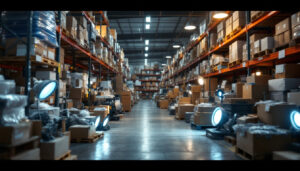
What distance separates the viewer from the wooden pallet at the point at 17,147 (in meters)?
2.14

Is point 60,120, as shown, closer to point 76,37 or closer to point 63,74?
point 63,74

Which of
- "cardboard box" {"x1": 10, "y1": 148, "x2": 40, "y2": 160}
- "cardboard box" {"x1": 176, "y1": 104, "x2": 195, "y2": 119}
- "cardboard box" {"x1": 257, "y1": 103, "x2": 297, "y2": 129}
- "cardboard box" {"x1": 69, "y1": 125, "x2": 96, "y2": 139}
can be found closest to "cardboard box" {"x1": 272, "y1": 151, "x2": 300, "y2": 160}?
"cardboard box" {"x1": 257, "y1": 103, "x2": 297, "y2": 129}

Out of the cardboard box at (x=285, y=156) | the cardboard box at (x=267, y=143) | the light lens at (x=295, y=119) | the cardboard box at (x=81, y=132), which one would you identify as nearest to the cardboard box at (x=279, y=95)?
the light lens at (x=295, y=119)

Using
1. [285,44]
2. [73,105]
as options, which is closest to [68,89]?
[73,105]

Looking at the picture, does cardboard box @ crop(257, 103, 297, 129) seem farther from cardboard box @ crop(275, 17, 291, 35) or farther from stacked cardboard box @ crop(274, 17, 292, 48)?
cardboard box @ crop(275, 17, 291, 35)

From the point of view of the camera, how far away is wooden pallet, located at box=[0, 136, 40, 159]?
2.14m

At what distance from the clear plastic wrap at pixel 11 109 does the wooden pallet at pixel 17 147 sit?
0.87 ft

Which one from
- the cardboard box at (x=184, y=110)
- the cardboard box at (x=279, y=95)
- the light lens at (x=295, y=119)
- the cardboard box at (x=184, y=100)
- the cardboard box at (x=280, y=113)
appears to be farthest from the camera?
the cardboard box at (x=184, y=100)

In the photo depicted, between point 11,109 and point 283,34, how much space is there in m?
5.10

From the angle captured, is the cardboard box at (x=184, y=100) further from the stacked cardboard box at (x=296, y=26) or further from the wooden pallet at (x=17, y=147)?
the wooden pallet at (x=17, y=147)

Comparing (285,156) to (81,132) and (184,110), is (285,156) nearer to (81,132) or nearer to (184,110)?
(81,132)

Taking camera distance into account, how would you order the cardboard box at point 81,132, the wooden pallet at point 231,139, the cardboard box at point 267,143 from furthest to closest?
the cardboard box at point 81,132 → the wooden pallet at point 231,139 → the cardboard box at point 267,143

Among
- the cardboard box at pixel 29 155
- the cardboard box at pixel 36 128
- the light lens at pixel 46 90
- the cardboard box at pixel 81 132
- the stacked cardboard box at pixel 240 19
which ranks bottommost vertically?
the cardboard box at pixel 81 132
